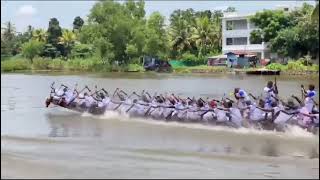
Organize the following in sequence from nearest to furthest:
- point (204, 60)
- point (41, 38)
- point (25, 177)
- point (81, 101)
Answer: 1. point (25, 177)
2. point (81, 101)
3. point (204, 60)
4. point (41, 38)

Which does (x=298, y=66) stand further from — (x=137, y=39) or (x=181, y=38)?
(x=137, y=39)

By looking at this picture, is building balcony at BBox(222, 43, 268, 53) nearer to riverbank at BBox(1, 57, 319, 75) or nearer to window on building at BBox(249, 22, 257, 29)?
window on building at BBox(249, 22, 257, 29)

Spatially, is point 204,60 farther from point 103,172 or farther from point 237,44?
point 103,172

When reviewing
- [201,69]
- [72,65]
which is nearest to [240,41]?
[201,69]

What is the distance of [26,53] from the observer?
245 feet

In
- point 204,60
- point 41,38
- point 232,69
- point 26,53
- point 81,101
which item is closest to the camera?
point 81,101

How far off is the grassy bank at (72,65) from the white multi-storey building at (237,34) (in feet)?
31.3

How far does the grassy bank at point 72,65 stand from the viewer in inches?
2467

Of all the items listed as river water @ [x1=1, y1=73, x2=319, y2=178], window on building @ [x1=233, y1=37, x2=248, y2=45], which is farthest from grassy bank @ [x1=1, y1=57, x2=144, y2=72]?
river water @ [x1=1, y1=73, x2=319, y2=178]

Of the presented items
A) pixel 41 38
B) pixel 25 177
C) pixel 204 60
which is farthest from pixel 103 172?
pixel 41 38

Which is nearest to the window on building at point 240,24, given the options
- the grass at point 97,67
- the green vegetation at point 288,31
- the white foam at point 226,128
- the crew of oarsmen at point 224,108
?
the green vegetation at point 288,31

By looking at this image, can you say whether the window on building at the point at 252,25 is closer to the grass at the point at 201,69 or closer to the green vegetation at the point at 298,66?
the grass at the point at 201,69

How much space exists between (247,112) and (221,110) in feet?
2.63

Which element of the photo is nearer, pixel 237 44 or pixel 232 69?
pixel 232 69
